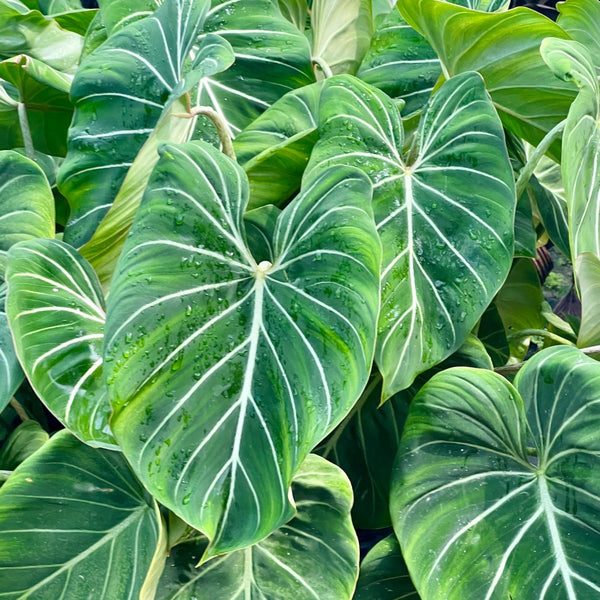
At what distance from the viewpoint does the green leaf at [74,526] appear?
0.66 meters

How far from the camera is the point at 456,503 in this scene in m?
0.66

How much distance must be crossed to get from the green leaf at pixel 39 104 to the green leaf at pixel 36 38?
3.8 inches

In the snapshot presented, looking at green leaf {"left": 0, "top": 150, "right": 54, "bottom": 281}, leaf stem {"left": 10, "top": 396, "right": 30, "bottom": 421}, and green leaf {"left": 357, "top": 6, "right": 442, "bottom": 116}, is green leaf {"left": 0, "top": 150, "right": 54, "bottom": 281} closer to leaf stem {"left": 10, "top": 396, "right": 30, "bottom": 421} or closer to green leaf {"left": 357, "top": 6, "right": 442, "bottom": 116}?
leaf stem {"left": 10, "top": 396, "right": 30, "bottom": 421}

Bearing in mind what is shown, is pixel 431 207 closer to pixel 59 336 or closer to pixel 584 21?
pixel 59 336

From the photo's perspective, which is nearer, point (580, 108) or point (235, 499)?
point (235, 499)

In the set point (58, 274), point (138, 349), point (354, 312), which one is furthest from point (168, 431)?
point (58, 274)

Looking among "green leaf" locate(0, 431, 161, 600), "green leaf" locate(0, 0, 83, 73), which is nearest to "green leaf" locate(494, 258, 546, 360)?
"green leaf" locate(0, 431, 161, 600)

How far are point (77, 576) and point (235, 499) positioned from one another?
0.86ft

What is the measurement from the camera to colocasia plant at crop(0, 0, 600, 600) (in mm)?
559

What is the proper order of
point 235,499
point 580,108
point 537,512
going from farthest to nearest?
point 580,108 < point 537,512 < point 235,499

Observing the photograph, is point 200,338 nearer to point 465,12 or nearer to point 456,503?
point 456,503

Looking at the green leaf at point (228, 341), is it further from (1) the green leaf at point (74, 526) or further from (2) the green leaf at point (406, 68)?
Answer: (2) the green leaf at point (406, 68)

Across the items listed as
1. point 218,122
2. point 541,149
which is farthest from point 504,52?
point 218,122

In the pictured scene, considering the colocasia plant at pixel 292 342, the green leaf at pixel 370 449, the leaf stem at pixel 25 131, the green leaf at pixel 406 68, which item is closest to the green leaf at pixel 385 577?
the colocasia plant at pixel 292 342
